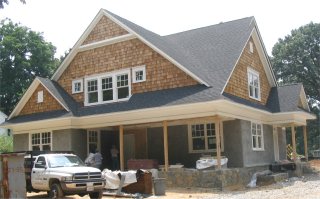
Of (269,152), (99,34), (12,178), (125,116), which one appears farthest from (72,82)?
(12,178)

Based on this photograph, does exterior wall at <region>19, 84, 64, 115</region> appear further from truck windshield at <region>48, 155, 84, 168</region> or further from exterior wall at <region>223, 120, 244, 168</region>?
exterior wall at <region>223, 120, 244, 168</region>

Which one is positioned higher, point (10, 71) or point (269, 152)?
point (10, 71)

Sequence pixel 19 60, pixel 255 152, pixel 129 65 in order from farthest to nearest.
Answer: pixel 19 60 < pixel 129 65 < pixel 255 152

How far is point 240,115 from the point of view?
22703mm

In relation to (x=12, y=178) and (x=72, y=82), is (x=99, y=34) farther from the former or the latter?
(x=12, y=178)

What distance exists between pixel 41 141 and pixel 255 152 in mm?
12190

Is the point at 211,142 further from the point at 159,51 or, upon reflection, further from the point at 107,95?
the point at 107,95

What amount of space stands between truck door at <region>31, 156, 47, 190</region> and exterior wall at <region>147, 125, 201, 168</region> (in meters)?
10.00

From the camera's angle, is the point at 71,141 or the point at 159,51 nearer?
the point at 159,51

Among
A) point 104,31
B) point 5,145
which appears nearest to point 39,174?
point 104,31

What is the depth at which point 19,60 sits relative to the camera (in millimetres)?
53750

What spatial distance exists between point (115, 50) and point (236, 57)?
6815 mm

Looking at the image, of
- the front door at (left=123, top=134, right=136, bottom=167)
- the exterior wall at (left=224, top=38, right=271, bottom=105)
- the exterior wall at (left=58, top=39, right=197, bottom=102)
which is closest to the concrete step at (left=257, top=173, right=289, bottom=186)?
the exterior wall at (left=224, top=38, right=271, bottom=105)

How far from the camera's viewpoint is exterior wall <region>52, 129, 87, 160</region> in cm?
2477
